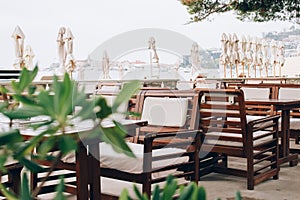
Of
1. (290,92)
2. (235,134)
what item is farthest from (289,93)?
(235,134)

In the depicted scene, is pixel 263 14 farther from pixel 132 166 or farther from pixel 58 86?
pixel 58 86

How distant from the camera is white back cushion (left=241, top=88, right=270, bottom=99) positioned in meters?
5.02

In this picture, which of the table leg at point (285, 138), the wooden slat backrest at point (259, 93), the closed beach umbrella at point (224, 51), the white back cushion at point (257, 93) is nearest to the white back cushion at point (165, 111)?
the table leg at point (285, 138)

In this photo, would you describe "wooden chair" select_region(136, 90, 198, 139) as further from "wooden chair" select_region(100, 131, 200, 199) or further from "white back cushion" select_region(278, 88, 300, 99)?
"white back cushion" select_region(278, 88, 300, 99)

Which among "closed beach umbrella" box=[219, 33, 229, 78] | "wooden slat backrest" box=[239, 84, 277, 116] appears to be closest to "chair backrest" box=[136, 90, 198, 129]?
"wooden slat backrest" box=[239, 84, 277, 116]

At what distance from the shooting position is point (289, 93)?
4859 millimetres

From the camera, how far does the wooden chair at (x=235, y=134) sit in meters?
3.44

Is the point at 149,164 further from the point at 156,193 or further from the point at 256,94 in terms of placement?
the point at 256,94

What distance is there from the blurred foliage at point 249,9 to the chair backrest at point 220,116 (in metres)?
8.09

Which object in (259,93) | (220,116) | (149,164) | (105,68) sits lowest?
(149,164)

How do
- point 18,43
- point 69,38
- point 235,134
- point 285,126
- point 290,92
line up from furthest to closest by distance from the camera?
1. point 69,38
2. point 18,43
3. point 290,92
4. point 285,126
5. point 235,134

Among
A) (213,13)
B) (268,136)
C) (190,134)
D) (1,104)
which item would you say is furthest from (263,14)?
(1,104)

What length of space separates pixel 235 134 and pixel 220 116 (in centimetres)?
23

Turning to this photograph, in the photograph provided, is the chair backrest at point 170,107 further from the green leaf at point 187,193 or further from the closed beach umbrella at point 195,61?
the closed beach umbrella at point 195,61
